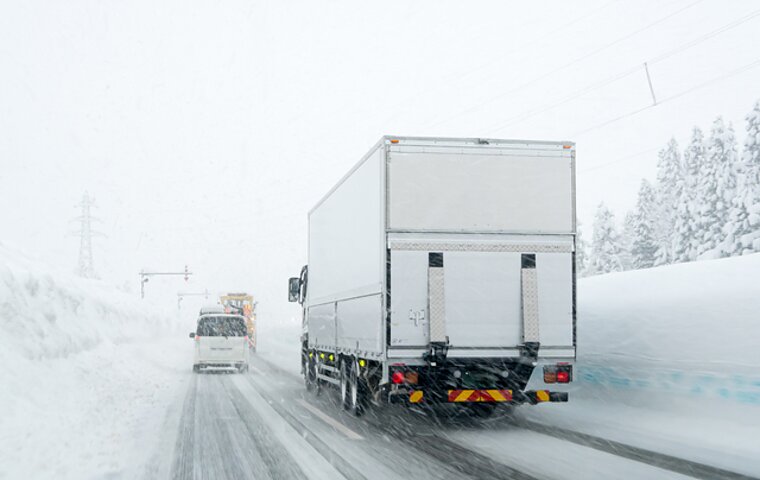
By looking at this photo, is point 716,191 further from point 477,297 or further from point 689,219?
point 477,297

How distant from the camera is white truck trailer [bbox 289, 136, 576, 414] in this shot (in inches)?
406

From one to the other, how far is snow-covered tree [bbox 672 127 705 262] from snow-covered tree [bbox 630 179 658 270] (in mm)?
7376

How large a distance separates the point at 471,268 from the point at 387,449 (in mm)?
2769

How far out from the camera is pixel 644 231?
61.5 meters

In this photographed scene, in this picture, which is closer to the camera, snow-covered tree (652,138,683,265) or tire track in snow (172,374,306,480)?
tire track in snow (172,374,306,480)

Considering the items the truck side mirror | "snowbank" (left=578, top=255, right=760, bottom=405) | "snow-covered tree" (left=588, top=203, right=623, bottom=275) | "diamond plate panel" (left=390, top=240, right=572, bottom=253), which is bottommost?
"snowbank" (left=578, top=255, right=760, bottom=405)

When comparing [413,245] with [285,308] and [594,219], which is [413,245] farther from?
[285,308]

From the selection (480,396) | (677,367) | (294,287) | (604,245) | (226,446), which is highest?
(604,245)

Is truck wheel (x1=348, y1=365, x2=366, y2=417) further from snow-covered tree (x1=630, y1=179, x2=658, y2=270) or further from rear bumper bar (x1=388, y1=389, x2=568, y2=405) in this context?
snow-covered tree (x1=630, y1=179, x2=658, y2=270)

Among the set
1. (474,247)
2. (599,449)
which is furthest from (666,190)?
(599,449)

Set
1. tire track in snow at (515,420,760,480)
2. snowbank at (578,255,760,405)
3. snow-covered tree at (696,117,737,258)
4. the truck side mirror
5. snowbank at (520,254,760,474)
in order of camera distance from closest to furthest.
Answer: tire track in snow at (515,420,760,480) → snowbank at (520,254,760,474) → snowbank at (578,255,760,405) → the truck side mirror → snow-covered tree at (696,117,737,258)

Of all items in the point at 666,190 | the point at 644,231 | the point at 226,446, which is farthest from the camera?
the point at 666,190

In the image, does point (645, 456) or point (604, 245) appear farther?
point (604, 245)

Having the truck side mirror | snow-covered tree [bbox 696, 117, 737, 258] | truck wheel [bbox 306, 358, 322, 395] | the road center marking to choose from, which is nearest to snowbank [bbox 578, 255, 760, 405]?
the road center marking
